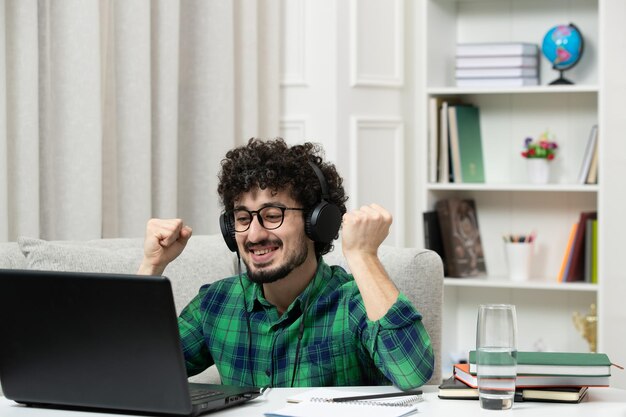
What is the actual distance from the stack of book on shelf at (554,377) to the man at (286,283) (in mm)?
261

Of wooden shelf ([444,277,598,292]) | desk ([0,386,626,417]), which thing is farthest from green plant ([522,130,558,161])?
desk ([0,386,626,417])

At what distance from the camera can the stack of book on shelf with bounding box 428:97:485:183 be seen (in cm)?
362

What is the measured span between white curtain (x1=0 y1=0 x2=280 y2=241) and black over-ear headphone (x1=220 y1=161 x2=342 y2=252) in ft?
2.88

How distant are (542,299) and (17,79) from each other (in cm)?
219

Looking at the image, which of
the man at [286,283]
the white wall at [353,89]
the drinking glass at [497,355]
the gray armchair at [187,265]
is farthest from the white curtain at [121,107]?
the drinking glass at [497,355]

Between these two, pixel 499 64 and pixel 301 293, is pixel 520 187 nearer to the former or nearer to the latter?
pixel 499 64

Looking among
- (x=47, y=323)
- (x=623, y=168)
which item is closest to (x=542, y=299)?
(x=623, y=168)

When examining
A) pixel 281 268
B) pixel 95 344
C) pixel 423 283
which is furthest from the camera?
pixel 423 283

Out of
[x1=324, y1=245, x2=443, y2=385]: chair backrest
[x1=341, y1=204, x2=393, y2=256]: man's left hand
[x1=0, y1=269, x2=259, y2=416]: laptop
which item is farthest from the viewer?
[x1=324, y1=245, x2=443, y2=385]: chair backrest

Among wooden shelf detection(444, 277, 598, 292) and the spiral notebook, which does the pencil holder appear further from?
the spiral notebook

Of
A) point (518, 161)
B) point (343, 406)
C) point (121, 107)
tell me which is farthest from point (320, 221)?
point (518, 161)

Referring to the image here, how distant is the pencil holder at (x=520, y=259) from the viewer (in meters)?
3.59

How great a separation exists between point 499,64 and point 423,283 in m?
1.68

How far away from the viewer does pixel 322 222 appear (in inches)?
68.7
